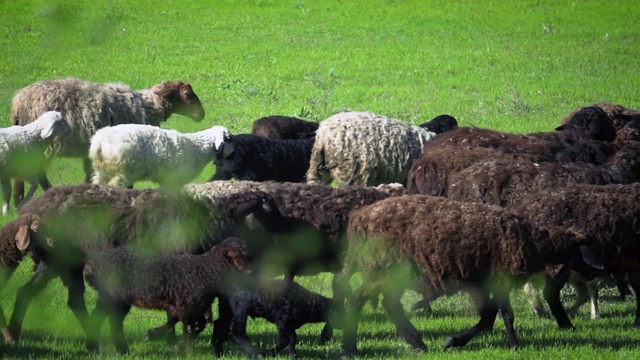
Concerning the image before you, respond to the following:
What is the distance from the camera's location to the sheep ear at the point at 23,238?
6.50 metres

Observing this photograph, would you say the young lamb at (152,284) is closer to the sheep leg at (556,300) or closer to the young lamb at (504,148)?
the sheep leg at (556,300)

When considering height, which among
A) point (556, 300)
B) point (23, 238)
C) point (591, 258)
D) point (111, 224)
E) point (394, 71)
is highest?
point (23, 238)

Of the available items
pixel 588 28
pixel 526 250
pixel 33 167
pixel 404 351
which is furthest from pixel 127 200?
pixel 588 28

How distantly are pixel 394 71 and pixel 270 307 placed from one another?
787 inches

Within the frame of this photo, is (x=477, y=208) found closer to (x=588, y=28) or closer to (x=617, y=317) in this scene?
(x=617, y=317)

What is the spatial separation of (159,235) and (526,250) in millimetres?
3022

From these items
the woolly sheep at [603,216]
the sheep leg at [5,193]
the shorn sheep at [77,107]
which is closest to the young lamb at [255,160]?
the shorn sheep at [77,107]

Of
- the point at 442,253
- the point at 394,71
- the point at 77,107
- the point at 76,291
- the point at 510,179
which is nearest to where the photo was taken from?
the point at 76,291

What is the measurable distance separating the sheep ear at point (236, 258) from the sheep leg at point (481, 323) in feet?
6.11

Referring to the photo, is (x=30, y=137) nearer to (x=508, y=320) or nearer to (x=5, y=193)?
(x=5, y=193)

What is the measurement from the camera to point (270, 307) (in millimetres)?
6930

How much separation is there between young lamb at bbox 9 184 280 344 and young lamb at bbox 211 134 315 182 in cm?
358

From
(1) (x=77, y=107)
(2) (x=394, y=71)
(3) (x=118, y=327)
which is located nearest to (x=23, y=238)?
(3) (x=118, y=327)

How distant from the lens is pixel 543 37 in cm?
3062
